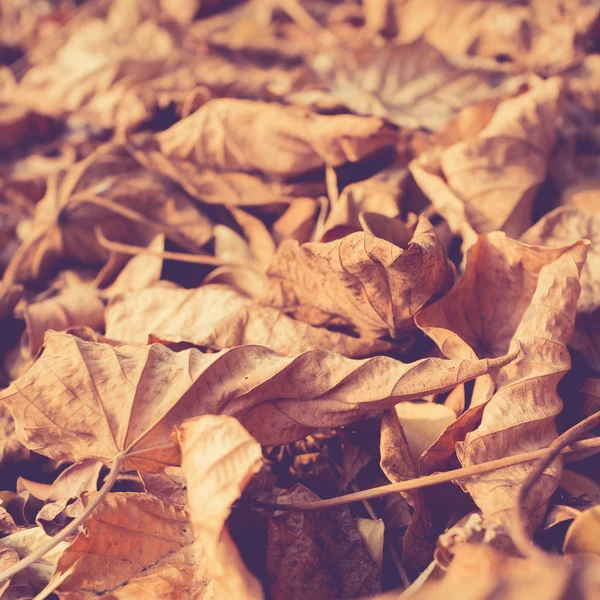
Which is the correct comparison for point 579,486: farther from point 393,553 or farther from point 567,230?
point 567,230

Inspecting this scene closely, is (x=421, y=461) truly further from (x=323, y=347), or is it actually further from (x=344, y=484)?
(x=323, y=347)

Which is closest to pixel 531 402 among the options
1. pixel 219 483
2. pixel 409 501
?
pixel 409 501

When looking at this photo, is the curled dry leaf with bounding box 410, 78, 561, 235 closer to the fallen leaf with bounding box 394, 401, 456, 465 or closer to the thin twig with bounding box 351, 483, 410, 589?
the fallen leaf with bounding box 394, 401, 456, 465

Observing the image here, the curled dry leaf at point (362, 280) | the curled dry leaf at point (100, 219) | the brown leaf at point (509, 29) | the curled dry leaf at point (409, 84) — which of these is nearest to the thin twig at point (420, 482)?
the curled dry leaf at point (362, 280)

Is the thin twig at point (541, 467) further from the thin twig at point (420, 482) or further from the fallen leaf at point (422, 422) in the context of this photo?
the fallen leaf at point (422, 422)

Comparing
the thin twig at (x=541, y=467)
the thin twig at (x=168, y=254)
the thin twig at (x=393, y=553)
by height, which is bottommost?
the thin twig at (x=393, y=553)

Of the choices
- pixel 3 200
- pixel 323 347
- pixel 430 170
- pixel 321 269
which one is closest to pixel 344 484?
A: pixel 323 347
